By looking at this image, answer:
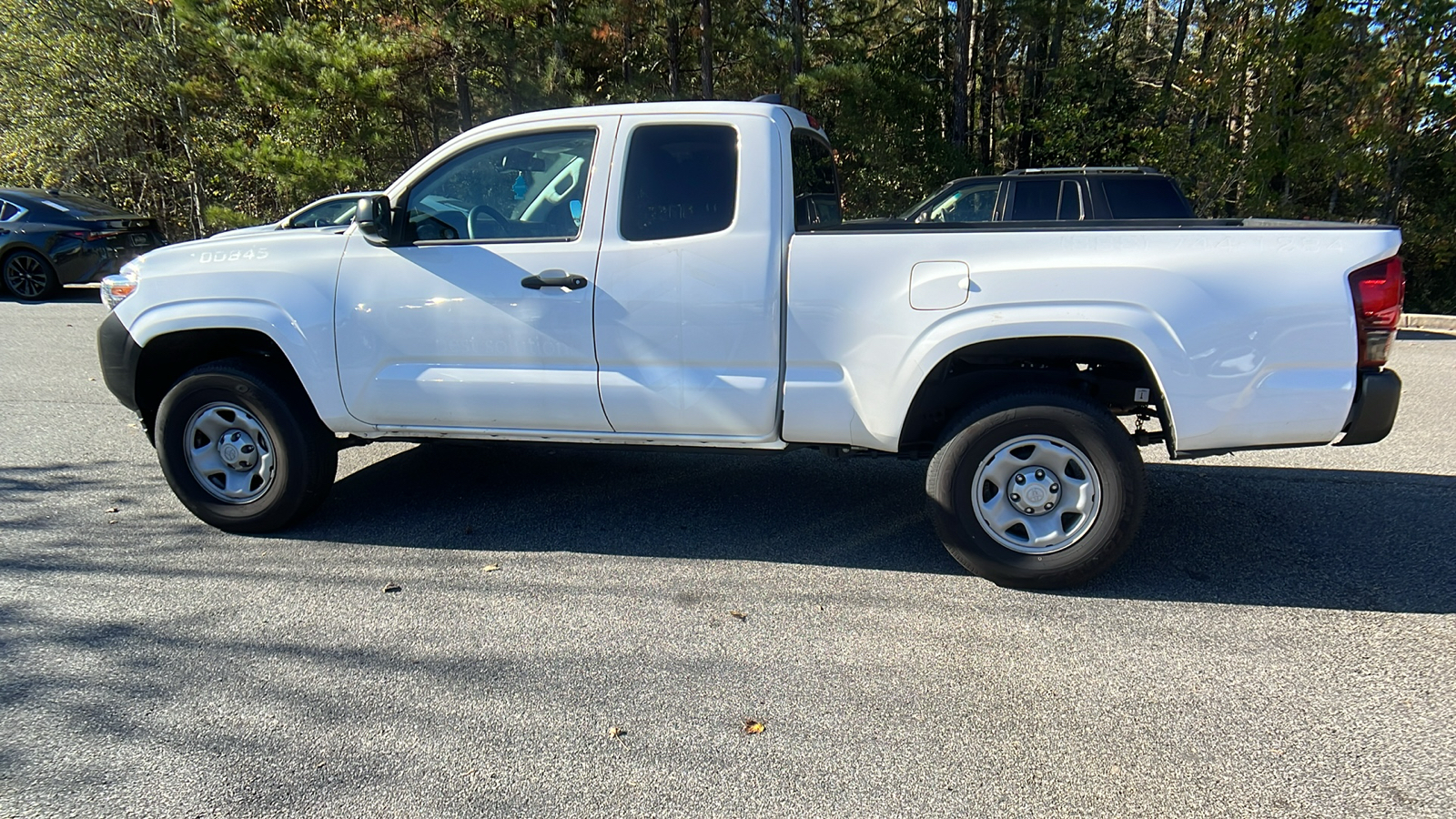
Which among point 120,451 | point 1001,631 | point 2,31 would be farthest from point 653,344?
point 2,31

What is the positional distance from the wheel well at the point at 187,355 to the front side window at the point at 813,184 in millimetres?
2582

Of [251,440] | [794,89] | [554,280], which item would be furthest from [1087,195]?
[251,440]

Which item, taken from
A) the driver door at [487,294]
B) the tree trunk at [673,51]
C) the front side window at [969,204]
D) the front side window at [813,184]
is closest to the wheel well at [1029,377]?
the front side window at [813,184]

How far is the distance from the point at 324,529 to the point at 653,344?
207cm

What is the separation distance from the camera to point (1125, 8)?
68.4ft

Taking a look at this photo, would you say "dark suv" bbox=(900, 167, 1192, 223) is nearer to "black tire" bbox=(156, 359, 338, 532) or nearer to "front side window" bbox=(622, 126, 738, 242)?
"front side window" bbox=(622, 126, 738, 242)

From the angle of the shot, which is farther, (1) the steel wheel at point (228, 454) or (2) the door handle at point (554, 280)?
(1) the steel wheel at point (228, 454)

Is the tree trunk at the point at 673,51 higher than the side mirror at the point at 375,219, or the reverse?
the tree trunk at the point at 673,51

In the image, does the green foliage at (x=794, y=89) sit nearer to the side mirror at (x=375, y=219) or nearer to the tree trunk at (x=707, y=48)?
the tree trunk at (x=707, y=48)

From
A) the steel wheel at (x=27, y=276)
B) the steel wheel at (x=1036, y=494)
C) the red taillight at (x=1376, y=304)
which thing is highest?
the red taillight at (x=1376, y=304)

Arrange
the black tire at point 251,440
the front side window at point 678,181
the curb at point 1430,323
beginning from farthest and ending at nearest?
the curb at point 1430,323
the black tire at point 251,440
the front side window at point 678,181

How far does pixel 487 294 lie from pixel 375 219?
619mm

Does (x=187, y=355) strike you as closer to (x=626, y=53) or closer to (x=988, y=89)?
(x=626, y=53)

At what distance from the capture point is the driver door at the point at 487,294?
13.8 ft
